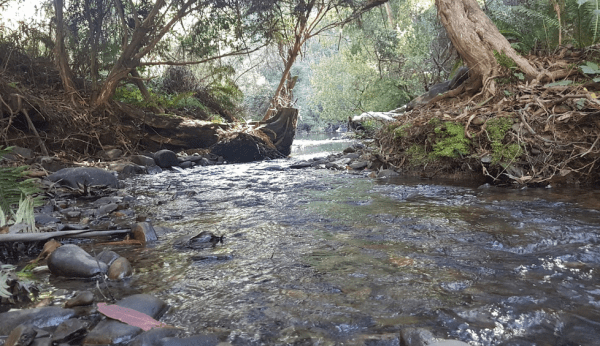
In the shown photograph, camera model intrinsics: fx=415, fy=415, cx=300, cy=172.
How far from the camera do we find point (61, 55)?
8.98 meters

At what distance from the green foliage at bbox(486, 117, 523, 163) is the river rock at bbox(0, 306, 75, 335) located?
499cm

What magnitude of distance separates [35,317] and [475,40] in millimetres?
7140

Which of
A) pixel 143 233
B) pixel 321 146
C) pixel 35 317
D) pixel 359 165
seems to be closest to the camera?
pixel 35 317

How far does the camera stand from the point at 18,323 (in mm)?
1649

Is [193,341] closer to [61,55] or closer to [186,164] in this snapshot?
[186,164]

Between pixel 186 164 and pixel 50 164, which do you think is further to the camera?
pixel 186 164

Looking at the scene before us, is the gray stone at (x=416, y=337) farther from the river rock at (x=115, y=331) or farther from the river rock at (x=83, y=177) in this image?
the river rock at (x=83, y=177)

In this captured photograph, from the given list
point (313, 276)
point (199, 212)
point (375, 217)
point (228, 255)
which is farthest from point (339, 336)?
point (199, 212)

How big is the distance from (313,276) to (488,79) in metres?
5.36

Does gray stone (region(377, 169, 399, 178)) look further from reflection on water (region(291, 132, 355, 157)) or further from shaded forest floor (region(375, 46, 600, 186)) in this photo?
reflection on water (region(291, 132, 355, 157))

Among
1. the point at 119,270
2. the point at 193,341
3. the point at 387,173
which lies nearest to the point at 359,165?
the point at 387,173

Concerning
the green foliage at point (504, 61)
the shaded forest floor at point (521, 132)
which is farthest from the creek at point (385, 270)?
the green foliage at point (504, 61)

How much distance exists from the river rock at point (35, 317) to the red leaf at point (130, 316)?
15 cm

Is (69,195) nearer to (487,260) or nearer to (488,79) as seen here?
(487,260)
